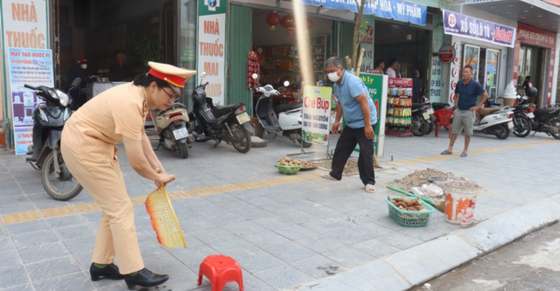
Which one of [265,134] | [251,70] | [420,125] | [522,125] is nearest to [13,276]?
[265,134]

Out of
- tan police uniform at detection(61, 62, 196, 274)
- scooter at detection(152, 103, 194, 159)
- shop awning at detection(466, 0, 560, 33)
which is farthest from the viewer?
shop awning at detection(466, 0, 560, 33)

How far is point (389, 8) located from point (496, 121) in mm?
4101

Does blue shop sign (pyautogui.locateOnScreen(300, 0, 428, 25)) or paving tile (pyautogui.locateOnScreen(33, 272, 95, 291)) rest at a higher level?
blue shop sign (pyautogui.locateOnScreen(300, 0, 428, 25))

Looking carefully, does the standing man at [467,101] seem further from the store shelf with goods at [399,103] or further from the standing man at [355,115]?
the standing man at [355,115]

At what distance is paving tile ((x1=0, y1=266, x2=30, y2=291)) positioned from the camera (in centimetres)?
306

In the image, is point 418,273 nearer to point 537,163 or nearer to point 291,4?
point 537,163

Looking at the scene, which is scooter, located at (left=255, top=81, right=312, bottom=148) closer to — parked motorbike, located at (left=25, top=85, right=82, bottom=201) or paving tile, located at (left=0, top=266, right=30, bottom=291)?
parked motorbike, located at (left=25, top=85, right=82, bottom=201)

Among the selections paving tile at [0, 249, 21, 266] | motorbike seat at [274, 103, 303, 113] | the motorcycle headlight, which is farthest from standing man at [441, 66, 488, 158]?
paving tile at [0, 249, 21, 266]

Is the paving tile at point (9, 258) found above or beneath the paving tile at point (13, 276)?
above

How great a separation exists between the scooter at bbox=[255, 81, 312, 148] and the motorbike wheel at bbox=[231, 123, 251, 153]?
3.63ft

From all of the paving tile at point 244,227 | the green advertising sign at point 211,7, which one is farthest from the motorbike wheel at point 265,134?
the paving tile at point 244,227

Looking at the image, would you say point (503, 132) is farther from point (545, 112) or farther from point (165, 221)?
point (165, 221)

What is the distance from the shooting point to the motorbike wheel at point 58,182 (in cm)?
501

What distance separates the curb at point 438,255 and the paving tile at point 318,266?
72mm
